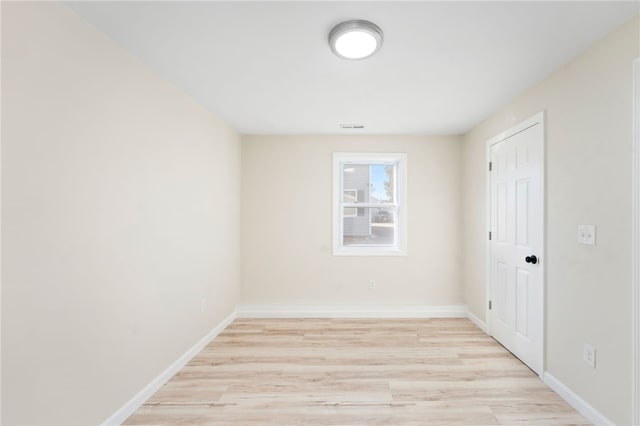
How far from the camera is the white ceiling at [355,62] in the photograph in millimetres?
1631

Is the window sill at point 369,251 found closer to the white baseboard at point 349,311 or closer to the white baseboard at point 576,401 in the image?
the white baseboard at point 349,311

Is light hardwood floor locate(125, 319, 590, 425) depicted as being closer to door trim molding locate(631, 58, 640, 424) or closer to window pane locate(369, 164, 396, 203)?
door trim molding locate(631, 58, 640, 424)

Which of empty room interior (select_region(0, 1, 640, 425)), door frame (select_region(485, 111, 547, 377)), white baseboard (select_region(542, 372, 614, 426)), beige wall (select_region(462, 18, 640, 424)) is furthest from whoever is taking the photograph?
door frame (select_region(485, 111, 547, 377))

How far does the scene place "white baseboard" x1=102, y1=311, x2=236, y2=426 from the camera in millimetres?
1935

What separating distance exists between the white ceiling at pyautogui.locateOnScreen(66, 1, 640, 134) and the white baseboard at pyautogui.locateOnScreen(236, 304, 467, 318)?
256cm

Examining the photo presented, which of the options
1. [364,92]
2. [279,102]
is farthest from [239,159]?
[364,92]

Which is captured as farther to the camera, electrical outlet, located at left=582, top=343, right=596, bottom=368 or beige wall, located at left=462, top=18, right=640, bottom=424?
electrical outlet, located at left=582, top=343, right=596, bottom=368

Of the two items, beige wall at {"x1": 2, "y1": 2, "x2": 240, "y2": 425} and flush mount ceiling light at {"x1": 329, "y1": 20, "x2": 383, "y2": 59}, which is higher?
flush mount ceiling light at {"x1": 329, "y1": 20, "x2": 383, "y2": 59}

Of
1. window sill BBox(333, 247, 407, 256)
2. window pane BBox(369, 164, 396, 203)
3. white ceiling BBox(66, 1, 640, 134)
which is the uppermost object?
white ceiling BBox(66, 1, 640, 134)

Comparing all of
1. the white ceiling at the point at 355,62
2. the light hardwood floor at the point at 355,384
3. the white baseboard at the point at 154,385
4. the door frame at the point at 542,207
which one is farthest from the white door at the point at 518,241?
the white baseboard at the point at 154,385

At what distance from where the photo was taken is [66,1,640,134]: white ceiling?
5.35 feet

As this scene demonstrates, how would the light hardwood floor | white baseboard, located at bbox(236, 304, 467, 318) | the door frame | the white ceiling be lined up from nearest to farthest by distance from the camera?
the white ceiling < the light hardwood floor < the door frame < white baseboard, located at bbox(236, 304, 467, 318)

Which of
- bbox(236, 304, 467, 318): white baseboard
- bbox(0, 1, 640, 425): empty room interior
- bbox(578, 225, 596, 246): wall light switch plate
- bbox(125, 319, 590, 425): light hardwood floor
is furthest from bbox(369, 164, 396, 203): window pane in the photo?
bbox(578, 225, 596, 246): wall light switch plate

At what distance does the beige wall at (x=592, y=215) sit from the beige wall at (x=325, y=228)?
5.39 feet
